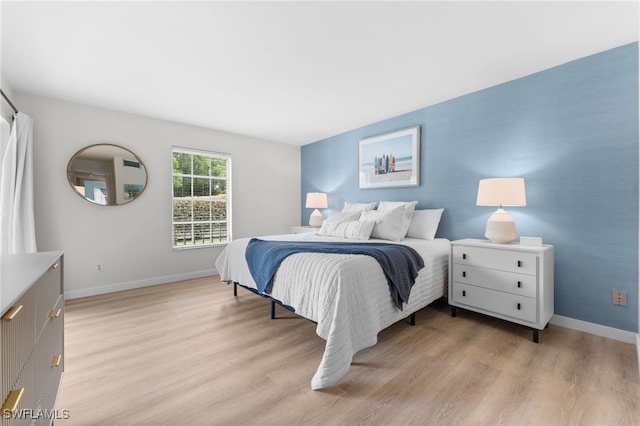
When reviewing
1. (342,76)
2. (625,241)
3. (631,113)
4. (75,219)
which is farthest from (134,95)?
(625,241)

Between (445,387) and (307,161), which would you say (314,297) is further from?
(307,161)

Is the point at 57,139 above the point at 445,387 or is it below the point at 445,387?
above

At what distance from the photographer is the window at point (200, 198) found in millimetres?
4164

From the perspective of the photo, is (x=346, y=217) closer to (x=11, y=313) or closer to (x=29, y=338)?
(x=29, y=338)

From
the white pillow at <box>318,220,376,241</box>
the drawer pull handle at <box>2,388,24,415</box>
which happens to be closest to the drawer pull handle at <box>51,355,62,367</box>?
the drawer pull handle at <box>2,388,24,415</box>

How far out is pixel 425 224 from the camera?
327cm

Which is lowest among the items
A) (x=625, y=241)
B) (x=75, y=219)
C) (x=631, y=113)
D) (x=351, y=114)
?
(x=625, y=241)

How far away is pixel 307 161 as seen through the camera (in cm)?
535

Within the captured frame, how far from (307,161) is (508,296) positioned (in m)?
3.93

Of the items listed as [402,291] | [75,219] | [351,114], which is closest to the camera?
[402,291]

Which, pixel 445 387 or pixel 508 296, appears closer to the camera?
pixel 445 387

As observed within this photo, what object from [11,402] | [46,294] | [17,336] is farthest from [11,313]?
[46,294]

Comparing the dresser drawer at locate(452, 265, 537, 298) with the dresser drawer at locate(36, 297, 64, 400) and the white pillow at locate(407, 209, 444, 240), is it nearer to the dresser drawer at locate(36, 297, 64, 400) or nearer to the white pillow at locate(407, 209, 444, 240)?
the white pillow at locate(407, 209, 444, 240)

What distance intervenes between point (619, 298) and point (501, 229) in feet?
3.22
